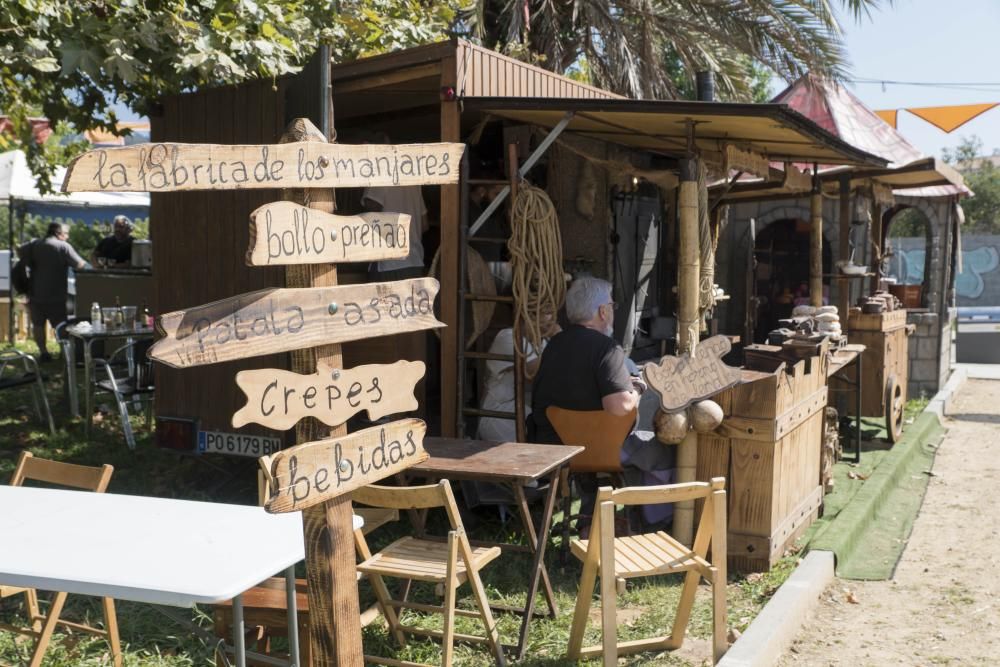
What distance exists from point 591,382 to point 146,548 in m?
2.66

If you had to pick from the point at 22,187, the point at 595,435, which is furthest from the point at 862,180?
the point at 22,187

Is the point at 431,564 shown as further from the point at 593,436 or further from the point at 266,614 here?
the point at 593,436

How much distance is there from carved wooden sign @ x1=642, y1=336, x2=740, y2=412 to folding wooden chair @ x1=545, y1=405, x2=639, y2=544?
22 centimetres

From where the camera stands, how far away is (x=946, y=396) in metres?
11.8

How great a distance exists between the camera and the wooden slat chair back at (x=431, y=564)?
141 inches

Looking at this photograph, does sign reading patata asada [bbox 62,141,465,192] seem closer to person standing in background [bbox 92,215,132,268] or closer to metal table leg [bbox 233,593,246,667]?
metal table leg [bbox 233,593,246,667]

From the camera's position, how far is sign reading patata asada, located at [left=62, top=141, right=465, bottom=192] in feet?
7.75

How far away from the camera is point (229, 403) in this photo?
6.10m

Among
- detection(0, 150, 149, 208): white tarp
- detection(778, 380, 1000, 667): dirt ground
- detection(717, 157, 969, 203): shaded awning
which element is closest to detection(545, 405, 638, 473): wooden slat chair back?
detection(778, 380, 1000, 667): dirt ground

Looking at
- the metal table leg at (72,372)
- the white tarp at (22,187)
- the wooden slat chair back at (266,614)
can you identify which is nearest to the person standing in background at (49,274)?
the white tarp at (22,187)

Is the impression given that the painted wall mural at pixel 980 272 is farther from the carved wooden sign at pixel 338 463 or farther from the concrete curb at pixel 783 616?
the carved wooden sign at pixel 338 463

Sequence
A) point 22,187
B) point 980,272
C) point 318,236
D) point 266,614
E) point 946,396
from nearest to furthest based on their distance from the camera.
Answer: point 318,236, point 266,614, point 946,396, point 22,187, point 980,272

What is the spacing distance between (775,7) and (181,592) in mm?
11467

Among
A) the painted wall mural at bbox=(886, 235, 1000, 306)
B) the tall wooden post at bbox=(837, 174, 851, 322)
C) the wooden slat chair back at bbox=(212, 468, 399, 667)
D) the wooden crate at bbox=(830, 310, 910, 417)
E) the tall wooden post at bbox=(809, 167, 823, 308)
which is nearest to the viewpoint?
the wooden slat chair back at bbox=(212, 468, 399, 667)
